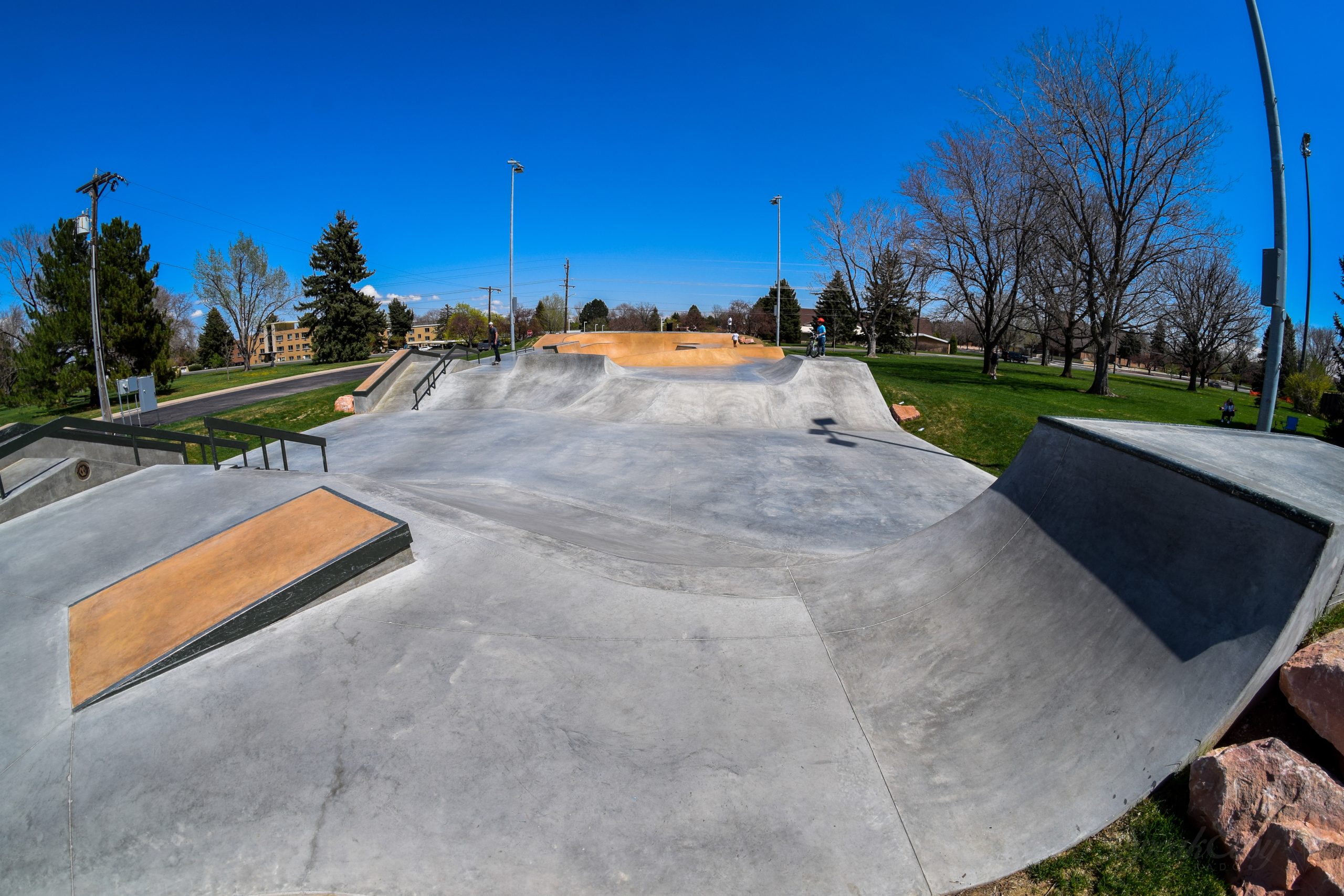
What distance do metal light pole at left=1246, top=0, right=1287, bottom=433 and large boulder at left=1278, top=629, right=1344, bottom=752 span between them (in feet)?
20.1

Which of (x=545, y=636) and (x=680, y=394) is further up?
(x=680, y=394)

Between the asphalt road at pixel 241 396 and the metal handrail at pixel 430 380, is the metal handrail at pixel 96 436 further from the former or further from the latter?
the asphalt road at pixel 241 396

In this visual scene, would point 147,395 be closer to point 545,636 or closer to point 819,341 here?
point 545,636

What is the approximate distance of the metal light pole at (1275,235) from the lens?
284 inches

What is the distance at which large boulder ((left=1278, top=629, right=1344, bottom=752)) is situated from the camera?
8.39 feet

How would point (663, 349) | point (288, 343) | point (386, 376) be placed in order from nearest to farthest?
point (386, 376)
point (663, 349)
point (288, 343)

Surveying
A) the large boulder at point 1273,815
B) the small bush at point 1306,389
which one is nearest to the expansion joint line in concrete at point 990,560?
the large boulder at point 1273,815

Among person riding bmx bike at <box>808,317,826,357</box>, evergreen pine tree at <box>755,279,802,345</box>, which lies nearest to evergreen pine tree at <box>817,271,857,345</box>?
evergreen pine tree at <box>755,279,802,345</box>

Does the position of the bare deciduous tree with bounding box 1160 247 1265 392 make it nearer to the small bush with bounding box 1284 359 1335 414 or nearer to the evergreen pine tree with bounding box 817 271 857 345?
the small bush with bounding box 1284 359 1335 414

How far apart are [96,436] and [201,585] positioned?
5431 millimetres

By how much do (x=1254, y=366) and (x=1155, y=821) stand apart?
61121mm

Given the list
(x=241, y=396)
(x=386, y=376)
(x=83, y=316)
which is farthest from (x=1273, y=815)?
(x=83, y=316)

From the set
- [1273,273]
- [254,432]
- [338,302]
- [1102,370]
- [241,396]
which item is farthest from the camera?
[338,302]

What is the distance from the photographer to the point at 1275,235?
7406 mm
